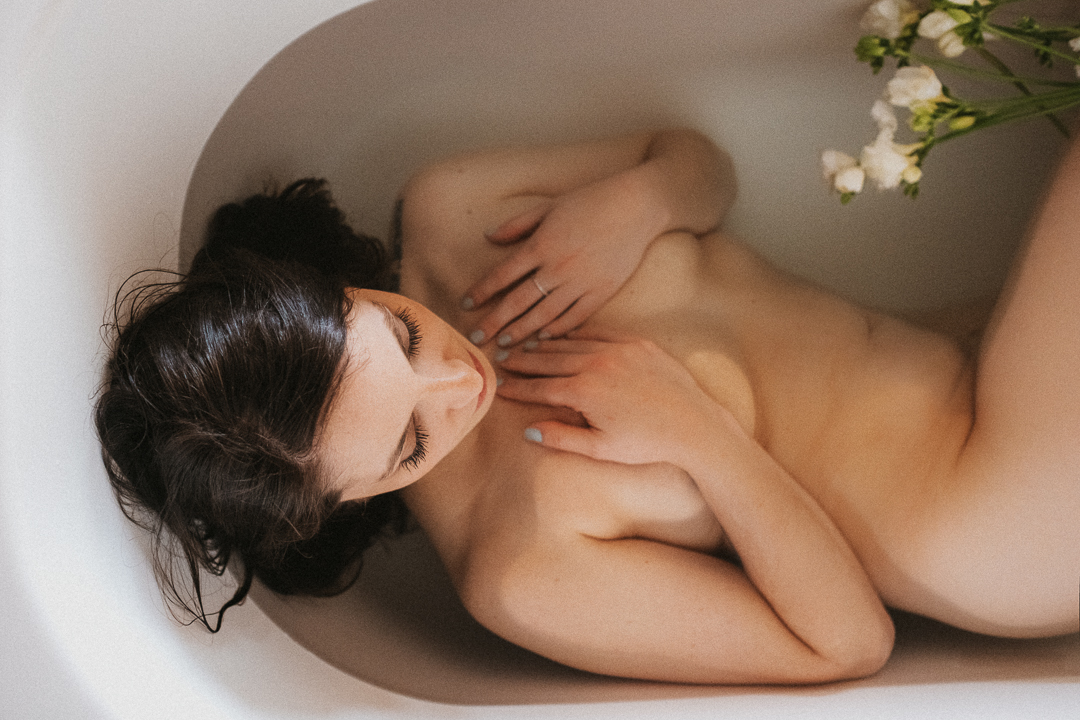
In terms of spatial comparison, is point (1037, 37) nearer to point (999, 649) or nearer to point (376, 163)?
point (999, 649)

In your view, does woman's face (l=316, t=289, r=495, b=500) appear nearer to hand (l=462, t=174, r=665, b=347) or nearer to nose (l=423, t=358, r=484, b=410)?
nose (l=423, t=358, r=484, b=410)

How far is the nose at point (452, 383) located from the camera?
0.60m

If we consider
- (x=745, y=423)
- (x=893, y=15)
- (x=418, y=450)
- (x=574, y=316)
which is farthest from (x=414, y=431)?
(x=893, y=15)

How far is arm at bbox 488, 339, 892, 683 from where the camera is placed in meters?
0.72

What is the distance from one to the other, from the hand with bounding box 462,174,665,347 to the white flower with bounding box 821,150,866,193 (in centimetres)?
24

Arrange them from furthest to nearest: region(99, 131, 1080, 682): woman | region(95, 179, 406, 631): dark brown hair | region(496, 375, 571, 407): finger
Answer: region(496, 375, 571, 407): finger, region(99, 131, 1080, 682): woman, region(95, 179, 406, 631): dark brown hair

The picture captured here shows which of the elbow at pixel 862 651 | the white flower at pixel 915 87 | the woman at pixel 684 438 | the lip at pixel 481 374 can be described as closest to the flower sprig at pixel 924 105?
the white flower at pixel 915 87

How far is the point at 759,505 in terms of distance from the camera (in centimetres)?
75

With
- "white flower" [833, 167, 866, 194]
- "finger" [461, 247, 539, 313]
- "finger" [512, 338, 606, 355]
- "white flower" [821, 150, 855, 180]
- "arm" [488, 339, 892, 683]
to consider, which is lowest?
"arm" [488, 339, 892, 683]

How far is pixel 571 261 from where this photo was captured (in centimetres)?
80

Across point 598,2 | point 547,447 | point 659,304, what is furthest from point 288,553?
point 598,2

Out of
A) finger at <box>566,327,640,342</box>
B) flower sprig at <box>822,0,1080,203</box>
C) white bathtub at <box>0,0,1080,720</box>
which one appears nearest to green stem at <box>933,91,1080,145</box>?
flower sprig at <box>822,0,1080,203</box>

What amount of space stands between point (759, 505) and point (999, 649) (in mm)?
389

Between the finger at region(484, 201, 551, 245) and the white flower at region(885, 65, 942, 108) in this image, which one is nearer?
the white flower at region(885, 65, 942, 108)
